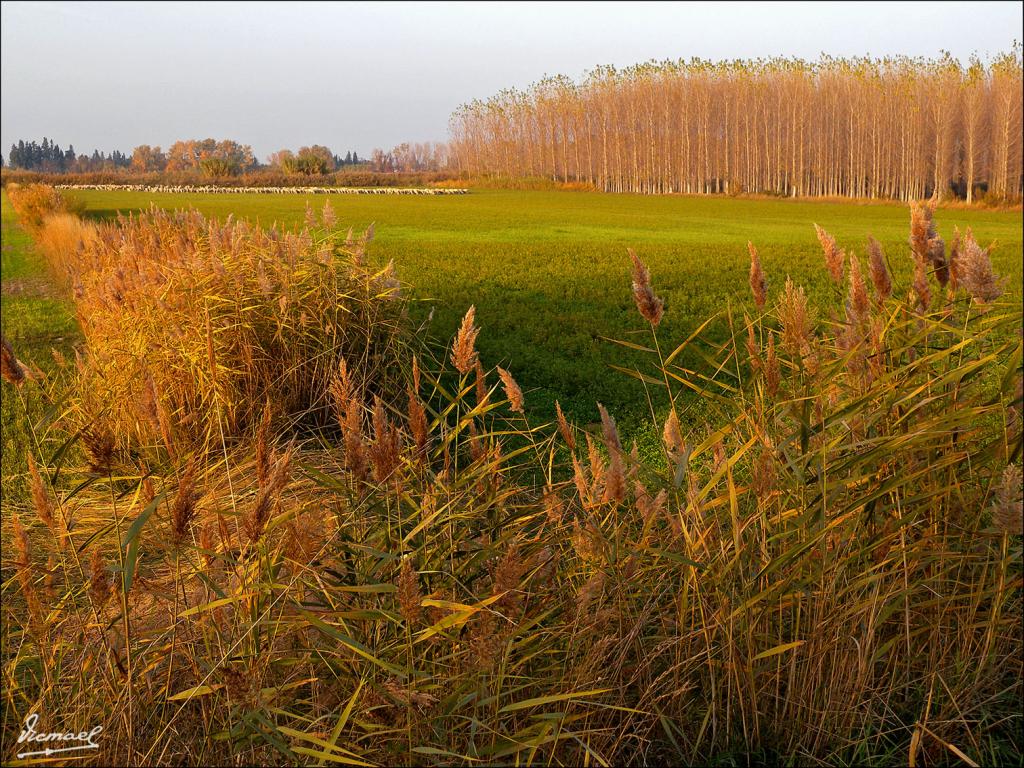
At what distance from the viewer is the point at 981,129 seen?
4938 cm

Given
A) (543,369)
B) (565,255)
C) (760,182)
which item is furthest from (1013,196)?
(543,369)

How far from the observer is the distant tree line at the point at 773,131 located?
162ft

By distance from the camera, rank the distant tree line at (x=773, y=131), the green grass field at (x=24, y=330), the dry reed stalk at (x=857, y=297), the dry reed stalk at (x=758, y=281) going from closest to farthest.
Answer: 1. the dry reed stalk at (x=857, y=297)
2. the dry reed stalk at (x=758, y=281)
3. the green grass field at (x=24, y=330)
4. the distant tree line at (x=773, y=131)

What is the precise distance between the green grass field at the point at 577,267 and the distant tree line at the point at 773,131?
76.6ft

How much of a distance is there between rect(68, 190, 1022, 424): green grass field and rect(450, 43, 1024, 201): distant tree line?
23.3 metres

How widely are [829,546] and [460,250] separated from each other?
14.1 meters

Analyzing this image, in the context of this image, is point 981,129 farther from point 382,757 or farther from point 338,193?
point 382,757

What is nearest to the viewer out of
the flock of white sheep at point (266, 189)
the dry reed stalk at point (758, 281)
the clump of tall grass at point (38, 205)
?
the dry reed stalk at point (758, 281)

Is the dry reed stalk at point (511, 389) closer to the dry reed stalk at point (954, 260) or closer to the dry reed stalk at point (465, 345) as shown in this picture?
the dry reed stalk at point (465, 345)

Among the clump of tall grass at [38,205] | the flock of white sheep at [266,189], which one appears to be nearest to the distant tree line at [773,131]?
the flock of white sheep at [266,189]

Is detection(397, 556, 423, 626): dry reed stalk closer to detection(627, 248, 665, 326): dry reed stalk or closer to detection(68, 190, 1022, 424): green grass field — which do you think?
detection(627, 248, 665, 326): dry reed stalk

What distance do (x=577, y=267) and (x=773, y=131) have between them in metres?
47.4

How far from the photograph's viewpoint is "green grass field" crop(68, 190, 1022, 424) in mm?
7430

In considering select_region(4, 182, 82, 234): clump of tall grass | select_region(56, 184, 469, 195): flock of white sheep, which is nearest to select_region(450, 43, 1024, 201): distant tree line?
select_region(56, 184, 469, 195): flock of white sheep
